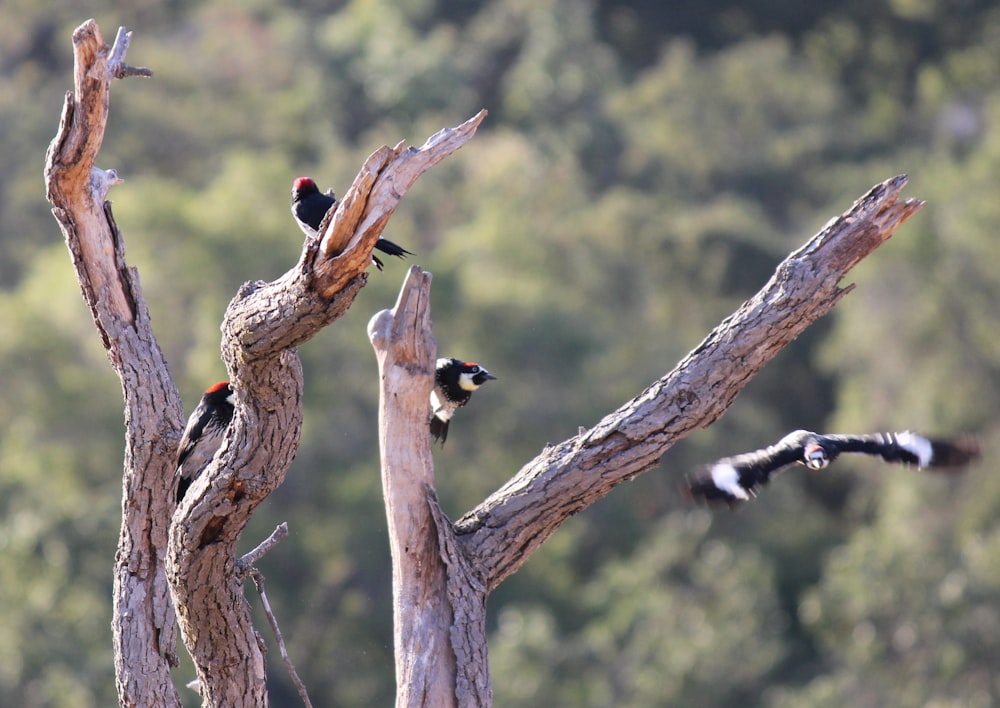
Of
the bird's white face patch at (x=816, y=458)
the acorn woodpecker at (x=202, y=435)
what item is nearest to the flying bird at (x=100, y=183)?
the acorn woodpecker at (x=202, y=435)

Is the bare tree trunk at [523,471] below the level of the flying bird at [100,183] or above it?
below

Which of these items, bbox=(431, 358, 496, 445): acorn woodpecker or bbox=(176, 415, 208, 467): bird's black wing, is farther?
bbox=(431, 358, 496, 445): acorn woodpecker

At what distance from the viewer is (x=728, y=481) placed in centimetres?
582

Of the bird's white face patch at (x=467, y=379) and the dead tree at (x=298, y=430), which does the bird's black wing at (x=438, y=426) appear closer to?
the bird's white face patch at (x=467, y=379)

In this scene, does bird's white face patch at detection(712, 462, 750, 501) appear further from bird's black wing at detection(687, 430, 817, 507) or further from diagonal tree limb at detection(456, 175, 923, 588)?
diagonal tree limb at detection(456, 175, 923, 588)

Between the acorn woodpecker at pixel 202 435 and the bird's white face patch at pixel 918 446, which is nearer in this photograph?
the acorn woodpecker at pixel 202 435

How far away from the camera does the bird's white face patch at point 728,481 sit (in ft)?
19.0

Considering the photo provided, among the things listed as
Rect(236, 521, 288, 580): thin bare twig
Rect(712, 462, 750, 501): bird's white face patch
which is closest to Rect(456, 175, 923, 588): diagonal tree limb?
Rect(712, 462, 750, 501): bird's white face patch

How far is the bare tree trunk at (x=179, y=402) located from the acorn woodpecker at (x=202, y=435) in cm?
8

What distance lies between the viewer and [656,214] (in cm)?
3089

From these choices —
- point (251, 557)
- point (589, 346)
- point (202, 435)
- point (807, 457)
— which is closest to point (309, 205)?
point (202, 435)

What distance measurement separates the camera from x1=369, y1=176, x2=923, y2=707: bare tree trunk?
5.04m

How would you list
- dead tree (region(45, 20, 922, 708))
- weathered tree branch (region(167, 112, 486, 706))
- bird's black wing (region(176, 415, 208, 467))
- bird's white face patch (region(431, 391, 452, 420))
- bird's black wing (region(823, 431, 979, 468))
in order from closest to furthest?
weathered tree branch (region(167, 112, 486, 706))
dead tree (region(45, 20, 922, 708))
bird's black wing (region(176, 415, 208, 467))
bird's black wing (region(823, 431, 979, 468))
bird's white face patch (region(431, 391, 452, 420))

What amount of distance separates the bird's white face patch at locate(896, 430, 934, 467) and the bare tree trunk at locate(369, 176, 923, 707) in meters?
0.99
